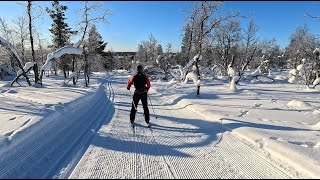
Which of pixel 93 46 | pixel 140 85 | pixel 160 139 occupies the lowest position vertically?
pixel 160 139

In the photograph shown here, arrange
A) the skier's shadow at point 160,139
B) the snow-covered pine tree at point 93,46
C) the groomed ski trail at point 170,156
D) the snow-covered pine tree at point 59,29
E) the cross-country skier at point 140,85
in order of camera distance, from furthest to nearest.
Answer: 1. the snow-covered pine tree at point 59,29
2. the snow-covered pine tree at point 93,46
3. the cross-country skier at point 140,85
4. the skier's shadow at point 160,139
5. the groomed ski trail at point 170,156

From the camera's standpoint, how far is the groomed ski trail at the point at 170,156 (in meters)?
4.20

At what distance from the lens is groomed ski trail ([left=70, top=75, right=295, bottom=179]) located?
165 inches

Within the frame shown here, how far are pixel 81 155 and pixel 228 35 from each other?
39.1m

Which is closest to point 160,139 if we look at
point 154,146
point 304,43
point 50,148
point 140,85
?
point 154,146

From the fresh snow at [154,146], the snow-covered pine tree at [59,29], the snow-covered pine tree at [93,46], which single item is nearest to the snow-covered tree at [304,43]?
the fresh snow at [154,146]

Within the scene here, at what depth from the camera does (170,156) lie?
16.3 ft

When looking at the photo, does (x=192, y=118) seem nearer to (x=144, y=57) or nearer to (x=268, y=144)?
(x=268, y=144)

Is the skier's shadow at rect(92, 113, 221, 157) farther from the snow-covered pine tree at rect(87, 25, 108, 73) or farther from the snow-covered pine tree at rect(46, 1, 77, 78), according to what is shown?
the snow-covered pine tree at rect(46, 1, 77, 78)

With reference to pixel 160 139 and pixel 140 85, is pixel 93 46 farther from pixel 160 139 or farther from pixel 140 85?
pixel 160 139

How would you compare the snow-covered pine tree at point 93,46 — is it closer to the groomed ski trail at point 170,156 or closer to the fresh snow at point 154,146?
the fresh snow at point 154,146

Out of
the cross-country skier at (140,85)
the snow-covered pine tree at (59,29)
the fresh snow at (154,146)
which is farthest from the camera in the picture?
the snow-covered pine tree at (59,29)

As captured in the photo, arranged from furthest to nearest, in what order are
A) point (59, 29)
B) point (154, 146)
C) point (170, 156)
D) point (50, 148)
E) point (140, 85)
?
point (59, 29) → point (140, 85) → point (154, 146) → point (50, 148) → point (170, 156)

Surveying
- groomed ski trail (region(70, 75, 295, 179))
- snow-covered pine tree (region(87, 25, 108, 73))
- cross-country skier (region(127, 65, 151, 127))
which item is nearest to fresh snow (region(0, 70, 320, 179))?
groomed ski trail (region(70, 75, 295, 179))
